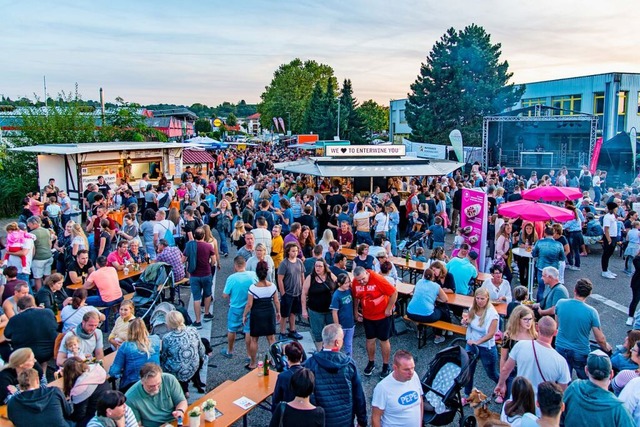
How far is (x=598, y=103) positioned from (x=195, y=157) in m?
29.2

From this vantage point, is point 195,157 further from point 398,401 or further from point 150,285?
point 398,401

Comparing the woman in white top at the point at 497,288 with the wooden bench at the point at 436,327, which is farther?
the woman in white top at the point at 497,288

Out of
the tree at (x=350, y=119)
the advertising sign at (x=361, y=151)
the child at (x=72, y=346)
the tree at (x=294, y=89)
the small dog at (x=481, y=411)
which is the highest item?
the tree at (x=294, y=89)

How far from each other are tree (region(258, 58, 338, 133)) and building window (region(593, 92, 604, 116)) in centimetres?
4091

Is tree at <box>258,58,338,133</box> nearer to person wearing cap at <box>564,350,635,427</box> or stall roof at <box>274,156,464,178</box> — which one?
stall roof at <box>274,156,464,178</box>

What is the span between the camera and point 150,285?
304 inches

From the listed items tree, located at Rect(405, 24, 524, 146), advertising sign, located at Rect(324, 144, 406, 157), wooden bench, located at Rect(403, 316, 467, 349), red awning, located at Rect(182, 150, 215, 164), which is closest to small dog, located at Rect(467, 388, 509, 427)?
wooden bench, located at Rect(403, 316, 467, 349)

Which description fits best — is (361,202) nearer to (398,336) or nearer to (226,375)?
(398,336)

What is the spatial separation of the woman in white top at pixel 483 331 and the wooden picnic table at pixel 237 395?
223 centimetres

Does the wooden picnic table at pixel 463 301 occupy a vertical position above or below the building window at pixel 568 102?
below

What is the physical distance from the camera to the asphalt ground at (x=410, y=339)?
6148 mm

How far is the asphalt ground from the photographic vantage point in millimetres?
6148

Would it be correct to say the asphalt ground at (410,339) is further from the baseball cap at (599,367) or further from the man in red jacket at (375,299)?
the baseball cap at (599,367)

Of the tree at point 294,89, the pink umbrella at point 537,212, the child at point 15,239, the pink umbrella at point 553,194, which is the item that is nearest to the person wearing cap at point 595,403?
the pink umbrella at point 537,212
